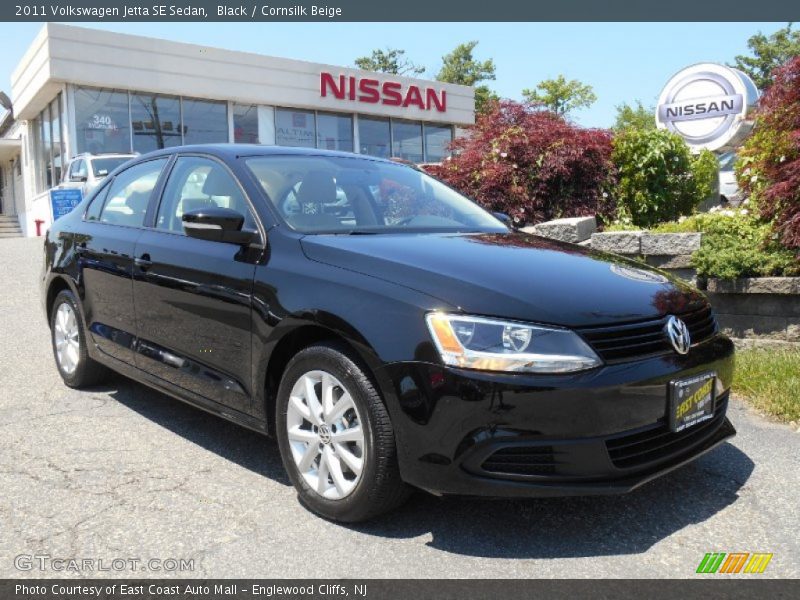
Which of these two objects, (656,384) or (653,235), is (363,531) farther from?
(653,235)

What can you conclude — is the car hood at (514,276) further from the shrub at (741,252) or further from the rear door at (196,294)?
the shrub at (741,252)

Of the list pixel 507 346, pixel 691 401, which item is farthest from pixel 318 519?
pixel 691 401

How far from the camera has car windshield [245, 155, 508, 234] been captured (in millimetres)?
3809

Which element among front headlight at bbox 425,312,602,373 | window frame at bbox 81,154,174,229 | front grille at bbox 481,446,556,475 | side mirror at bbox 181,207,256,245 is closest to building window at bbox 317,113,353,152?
window frame at bbox 81,154,174,229

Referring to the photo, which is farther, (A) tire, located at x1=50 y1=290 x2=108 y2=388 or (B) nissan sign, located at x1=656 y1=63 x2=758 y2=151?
(B) nissan sign, located at x1=656 y1=63 x2=758 y2=151

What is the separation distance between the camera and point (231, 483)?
3613 millimetres

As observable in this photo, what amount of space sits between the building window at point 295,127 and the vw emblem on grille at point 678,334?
20.5 m

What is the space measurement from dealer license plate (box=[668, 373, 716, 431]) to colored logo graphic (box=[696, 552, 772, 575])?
19.6 inches

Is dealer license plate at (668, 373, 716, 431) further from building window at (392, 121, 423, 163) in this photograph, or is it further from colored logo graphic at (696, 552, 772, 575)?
building window at (392, 121, 423, 163)

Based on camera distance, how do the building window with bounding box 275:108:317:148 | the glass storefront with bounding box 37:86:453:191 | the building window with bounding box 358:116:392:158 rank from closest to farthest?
the glass storefront with bounding box 37:86:453:191 < the building window with bounding box 275:108:317:148 < the building window with bounding box 358:116:392:158

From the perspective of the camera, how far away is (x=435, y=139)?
27438 mm

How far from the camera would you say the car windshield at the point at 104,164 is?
1507 centimetres
